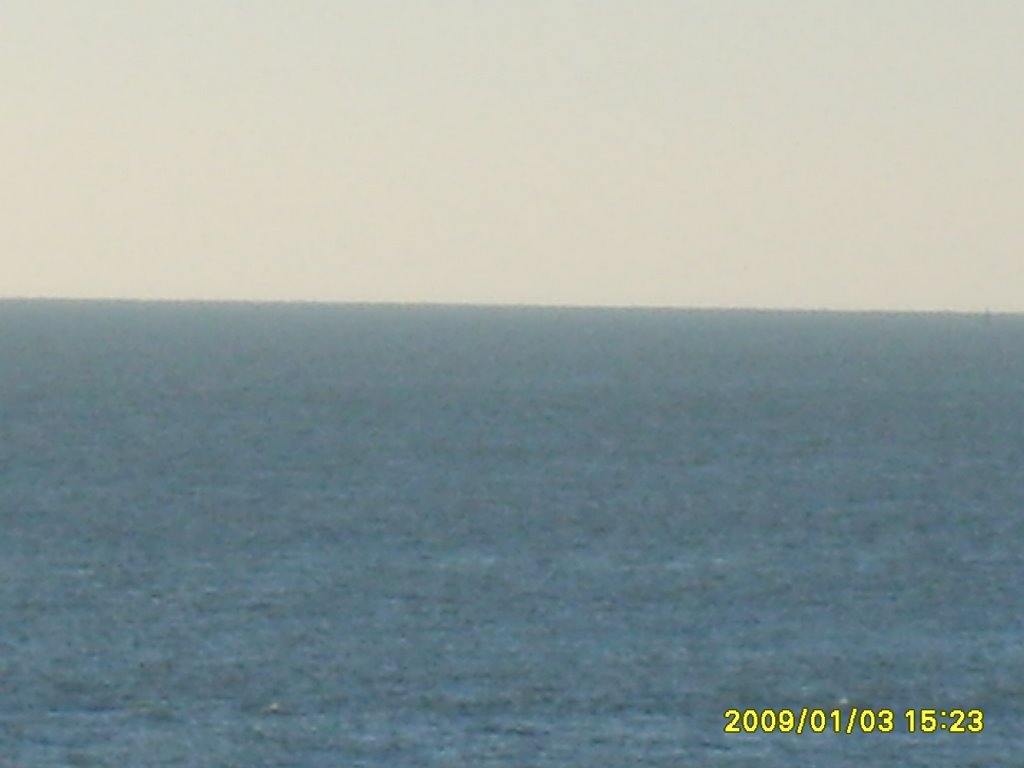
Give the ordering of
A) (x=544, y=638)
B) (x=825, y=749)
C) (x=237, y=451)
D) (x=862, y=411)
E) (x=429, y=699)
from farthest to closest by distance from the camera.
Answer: (x=862, y=411) → (x=237, y=451) → (x=544, y=638) → (x=429, y=699) → (x=825, y=749)

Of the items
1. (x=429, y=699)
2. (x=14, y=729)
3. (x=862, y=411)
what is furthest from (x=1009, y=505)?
(x=862, y=411)

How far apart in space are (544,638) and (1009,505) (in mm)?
31822

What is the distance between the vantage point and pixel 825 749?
3722 centimetres

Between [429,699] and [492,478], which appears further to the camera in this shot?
[492,478]

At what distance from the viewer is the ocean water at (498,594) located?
126 ft

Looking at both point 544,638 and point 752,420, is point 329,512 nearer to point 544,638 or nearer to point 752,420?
point 544,638

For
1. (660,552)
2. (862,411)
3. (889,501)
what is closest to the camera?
(660,552)
